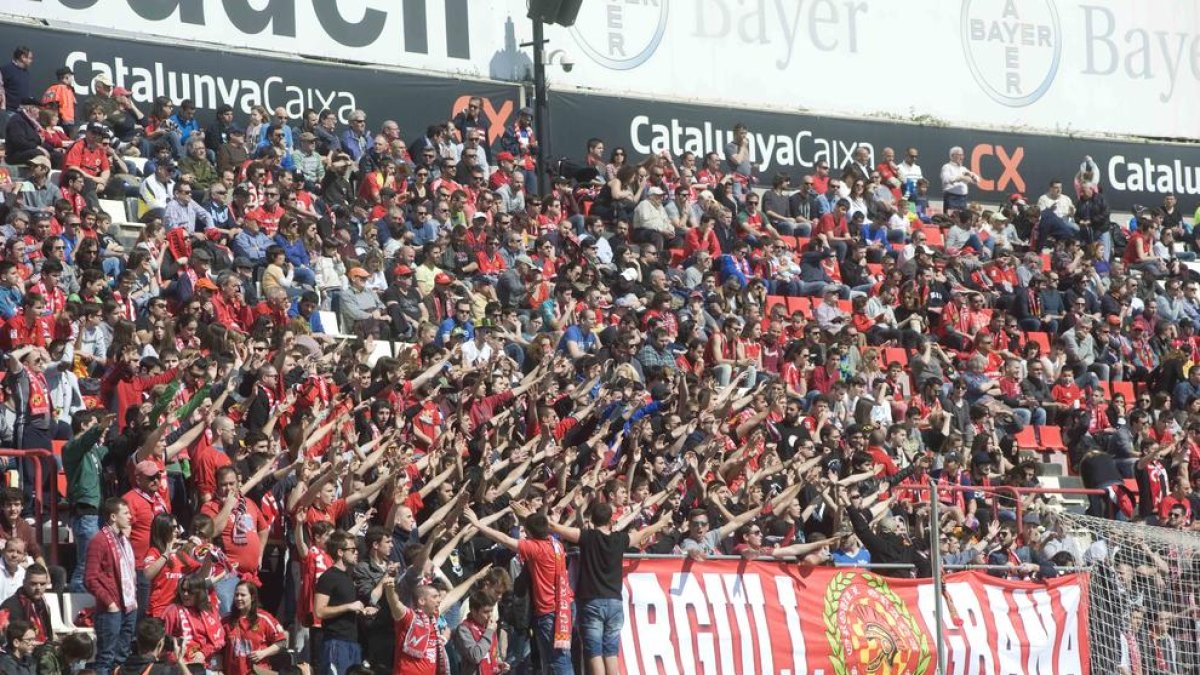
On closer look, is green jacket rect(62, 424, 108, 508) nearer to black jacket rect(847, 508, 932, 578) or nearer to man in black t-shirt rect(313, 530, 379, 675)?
man in black t-shirt rect(313, 530, 379, 675)

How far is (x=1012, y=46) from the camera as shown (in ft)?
109

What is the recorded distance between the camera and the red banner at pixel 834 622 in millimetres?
15438

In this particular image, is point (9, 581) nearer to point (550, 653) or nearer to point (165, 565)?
point (165, 565)

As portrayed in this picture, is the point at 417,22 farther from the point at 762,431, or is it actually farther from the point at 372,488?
the point at 372,488

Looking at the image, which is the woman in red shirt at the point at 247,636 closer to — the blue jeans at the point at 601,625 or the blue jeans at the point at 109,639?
the blue jeans at the point at 109,639

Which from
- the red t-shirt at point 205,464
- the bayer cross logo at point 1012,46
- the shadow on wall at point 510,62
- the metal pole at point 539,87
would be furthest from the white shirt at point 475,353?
the bayer cross logo at point 1012,46

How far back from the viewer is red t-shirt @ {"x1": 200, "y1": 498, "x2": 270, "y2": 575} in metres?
14.1

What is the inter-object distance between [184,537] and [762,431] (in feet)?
22.9

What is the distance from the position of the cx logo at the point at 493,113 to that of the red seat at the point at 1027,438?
7887 mm

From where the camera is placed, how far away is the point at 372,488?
14875 millimetres

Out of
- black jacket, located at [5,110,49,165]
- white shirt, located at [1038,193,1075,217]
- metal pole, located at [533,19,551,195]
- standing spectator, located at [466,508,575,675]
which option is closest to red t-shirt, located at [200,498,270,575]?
standing spectator, located at [466,508,575,675]

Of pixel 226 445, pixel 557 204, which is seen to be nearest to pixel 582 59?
pixel 557 204

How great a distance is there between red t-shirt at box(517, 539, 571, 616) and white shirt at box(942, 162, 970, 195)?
17.0 meters

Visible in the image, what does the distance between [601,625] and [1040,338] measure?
511 inches
